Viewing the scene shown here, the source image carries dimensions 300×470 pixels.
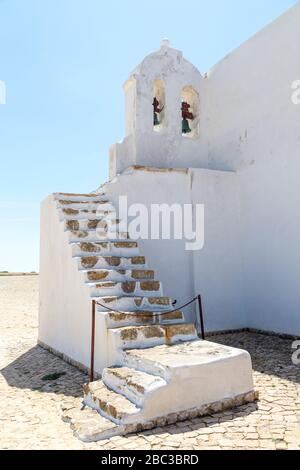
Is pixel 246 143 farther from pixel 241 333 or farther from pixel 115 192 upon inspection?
pixel 241 333

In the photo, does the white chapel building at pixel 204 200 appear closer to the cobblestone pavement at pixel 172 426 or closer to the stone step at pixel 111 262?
the stone step at pixel 111 262

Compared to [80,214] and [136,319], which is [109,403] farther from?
[80,214]

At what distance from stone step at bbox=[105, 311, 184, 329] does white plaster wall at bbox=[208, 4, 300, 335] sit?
128 inches

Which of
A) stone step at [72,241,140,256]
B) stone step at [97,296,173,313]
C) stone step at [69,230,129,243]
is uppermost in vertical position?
stone step at [69,230,129,243]

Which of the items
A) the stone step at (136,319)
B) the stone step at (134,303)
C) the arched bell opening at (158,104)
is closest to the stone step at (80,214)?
the stone step at (134,303)

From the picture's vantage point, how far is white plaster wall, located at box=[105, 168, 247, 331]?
25.8ft

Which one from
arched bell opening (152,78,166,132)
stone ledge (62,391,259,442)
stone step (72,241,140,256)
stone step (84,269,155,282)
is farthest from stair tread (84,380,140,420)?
arched bell opening (152,78,166,132)

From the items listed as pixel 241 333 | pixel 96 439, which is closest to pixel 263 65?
pixel 241 333

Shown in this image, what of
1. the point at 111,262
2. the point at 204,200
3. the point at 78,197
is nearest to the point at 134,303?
the point at 111,262

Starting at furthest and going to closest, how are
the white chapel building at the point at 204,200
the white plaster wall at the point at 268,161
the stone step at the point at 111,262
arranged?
the white plaster wall at the point at 268,161 → the white chapel building at the point at 204,200 → the stone step at the point at 111,262

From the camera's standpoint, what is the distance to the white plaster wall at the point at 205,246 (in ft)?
25.8

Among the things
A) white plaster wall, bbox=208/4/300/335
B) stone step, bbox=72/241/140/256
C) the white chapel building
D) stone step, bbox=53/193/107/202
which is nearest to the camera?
stone step, bbox=72/241/140/256

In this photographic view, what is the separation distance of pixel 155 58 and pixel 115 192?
145 inches

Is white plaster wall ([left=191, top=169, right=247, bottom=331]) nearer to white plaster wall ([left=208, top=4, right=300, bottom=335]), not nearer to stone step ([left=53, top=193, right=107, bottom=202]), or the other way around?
white plaster wall ([left=208, top=4, right=300, bottom=335])
